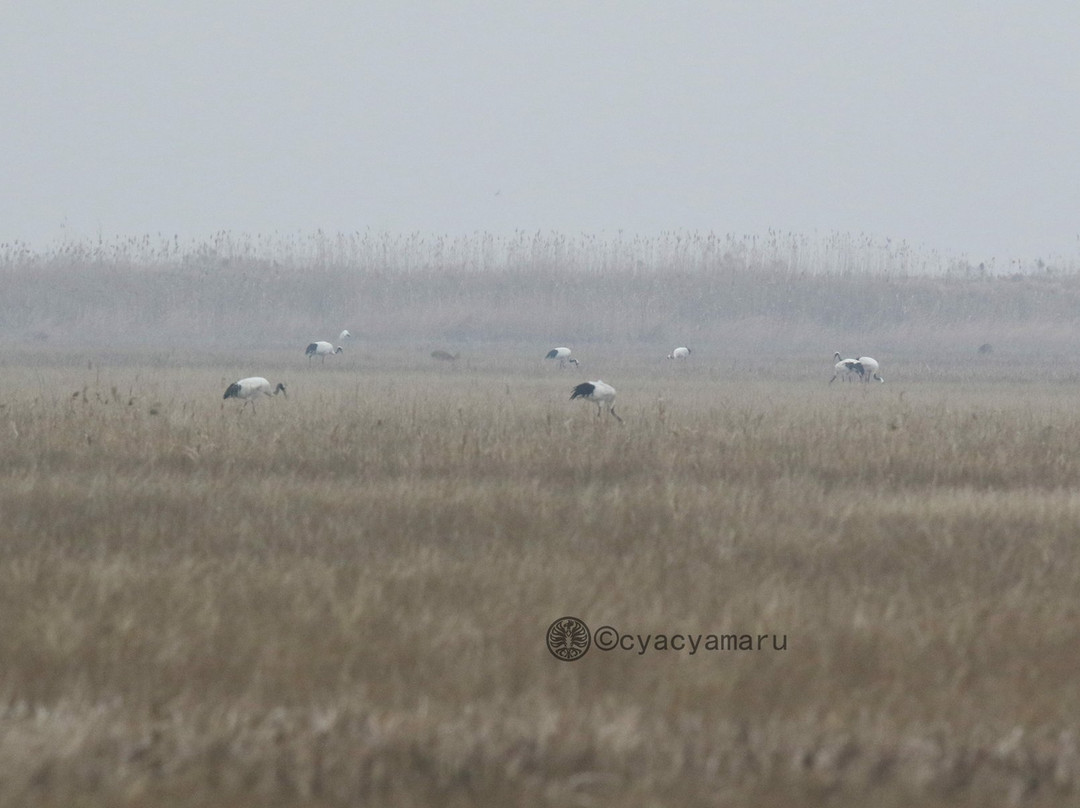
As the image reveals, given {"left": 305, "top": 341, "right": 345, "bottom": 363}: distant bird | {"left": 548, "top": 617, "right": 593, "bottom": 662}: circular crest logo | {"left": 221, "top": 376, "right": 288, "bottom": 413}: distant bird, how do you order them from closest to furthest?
{"left": 548, "top": 617, "right": 593, "bottom": 662}: circular crest logo < {"left": 221, "top": 376, "right": 288, "bottom": 413}: distant bird < {"left": 305, "top": 341, "right": 345, "bottom": 363}: distant bird

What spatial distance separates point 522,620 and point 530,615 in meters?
0.08

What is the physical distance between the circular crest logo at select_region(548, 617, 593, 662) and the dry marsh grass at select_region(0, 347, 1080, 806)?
65mm

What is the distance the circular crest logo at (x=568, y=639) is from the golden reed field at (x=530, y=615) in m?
0.06

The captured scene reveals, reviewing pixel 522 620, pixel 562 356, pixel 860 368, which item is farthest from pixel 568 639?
pixel 562 356

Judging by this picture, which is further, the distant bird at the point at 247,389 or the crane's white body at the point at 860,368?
the crane's white body at the point at 860,368

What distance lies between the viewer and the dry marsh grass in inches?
157

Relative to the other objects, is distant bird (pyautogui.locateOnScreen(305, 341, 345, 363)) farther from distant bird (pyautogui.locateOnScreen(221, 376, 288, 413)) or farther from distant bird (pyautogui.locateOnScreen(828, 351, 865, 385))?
distant bird (pyautogui.locateOnScreen(221, 376, 288, 413))

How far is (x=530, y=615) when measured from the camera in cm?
565

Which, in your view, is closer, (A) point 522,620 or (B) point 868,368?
(A) point 522,620

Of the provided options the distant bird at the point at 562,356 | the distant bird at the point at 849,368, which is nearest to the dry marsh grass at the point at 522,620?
the distant bird at the point at 849,368

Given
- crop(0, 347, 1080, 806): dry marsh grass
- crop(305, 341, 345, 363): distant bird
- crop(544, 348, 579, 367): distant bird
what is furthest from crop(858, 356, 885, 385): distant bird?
crop(0, 347, 1080, 806): dry marsh grass

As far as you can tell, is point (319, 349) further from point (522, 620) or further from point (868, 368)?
point (522, 620)

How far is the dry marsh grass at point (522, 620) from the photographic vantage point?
3990 millimetres

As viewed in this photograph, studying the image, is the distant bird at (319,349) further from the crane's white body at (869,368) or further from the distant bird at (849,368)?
the crane's white body at (869,368)
